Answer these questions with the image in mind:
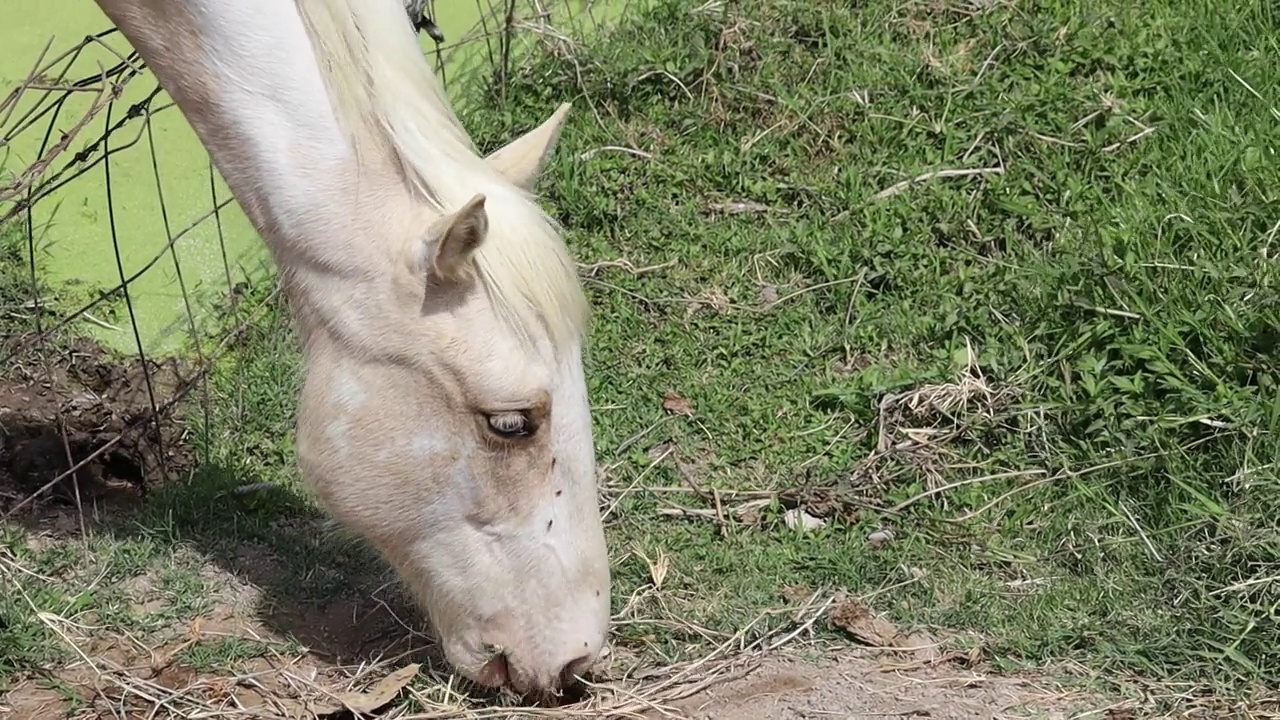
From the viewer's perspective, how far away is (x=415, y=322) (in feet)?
9.46

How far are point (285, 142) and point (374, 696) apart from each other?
1.28 meters

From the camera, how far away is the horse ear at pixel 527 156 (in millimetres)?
3215

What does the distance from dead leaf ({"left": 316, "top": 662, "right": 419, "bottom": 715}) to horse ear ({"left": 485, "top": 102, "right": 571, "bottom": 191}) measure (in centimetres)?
119

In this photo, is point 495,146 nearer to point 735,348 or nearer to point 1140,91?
point 735,348

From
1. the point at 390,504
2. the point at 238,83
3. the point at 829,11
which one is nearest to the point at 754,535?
the point at 390,504

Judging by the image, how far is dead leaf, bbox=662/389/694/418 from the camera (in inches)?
178

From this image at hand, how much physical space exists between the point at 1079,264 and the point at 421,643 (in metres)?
2.36

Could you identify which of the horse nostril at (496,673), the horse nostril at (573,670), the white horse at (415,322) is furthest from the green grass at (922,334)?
the white horse at (415,322)

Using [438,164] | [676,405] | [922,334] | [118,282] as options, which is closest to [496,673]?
[438,164]

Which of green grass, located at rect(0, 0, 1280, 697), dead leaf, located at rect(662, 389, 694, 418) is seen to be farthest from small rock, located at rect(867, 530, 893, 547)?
dead leaf, located at rect(662, 389, 694, 418)

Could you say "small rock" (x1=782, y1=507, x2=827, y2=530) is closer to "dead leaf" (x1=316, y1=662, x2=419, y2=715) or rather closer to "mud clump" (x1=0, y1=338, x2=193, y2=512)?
"dead leaf" (x1=316, y1=662, x2=419, y2=715)

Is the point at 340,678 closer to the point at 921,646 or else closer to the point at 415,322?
the point at 415,322

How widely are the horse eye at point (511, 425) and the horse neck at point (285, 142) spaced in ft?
1.37

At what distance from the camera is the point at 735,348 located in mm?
4727
